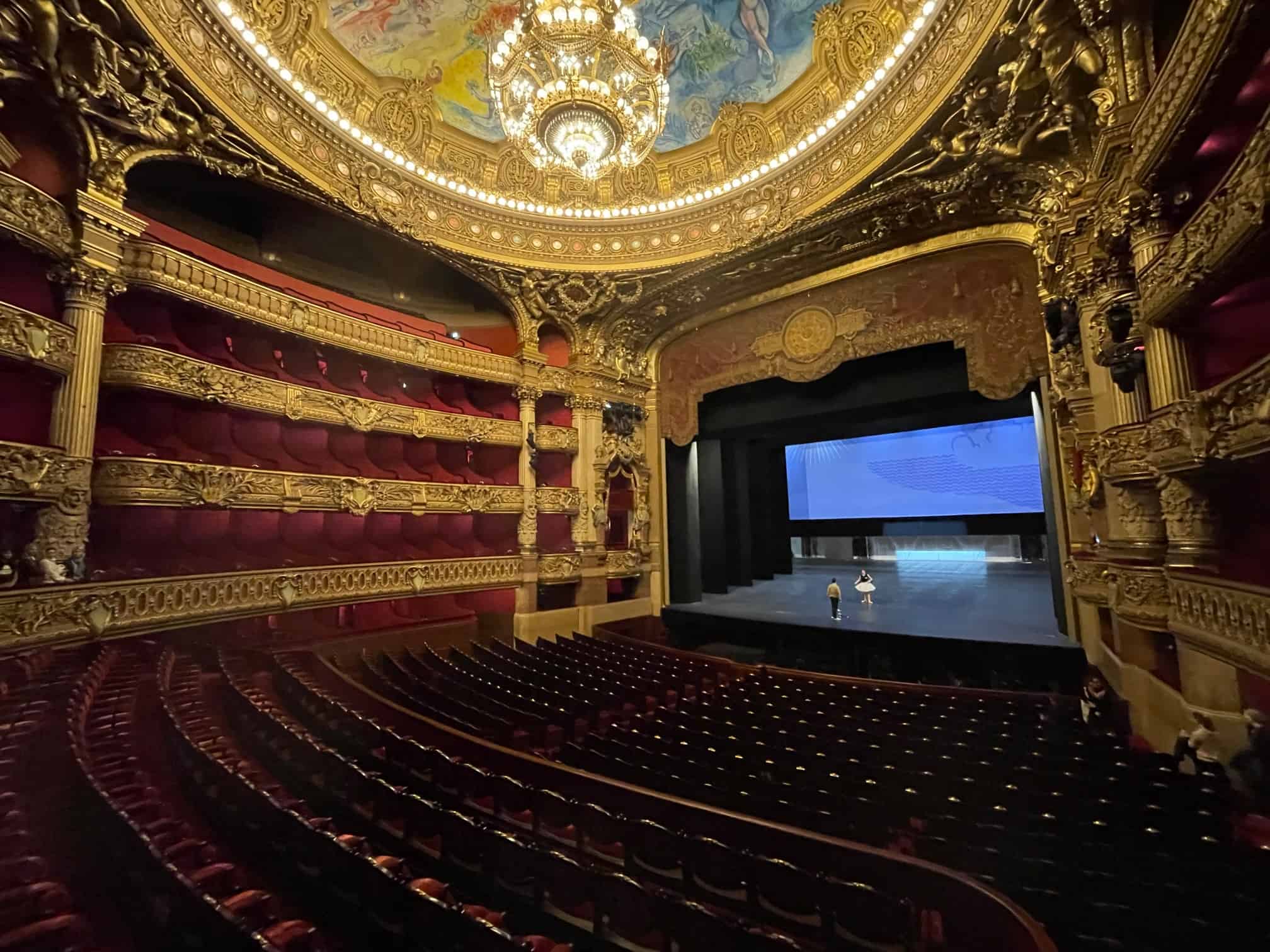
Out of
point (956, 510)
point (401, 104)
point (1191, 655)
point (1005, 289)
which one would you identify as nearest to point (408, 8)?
point (401, 104)

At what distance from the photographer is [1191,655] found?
13.0 feet

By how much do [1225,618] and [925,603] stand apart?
705 cm

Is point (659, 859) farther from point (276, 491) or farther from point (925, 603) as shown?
point (925, 603)

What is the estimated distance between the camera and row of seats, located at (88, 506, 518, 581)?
21.1ft

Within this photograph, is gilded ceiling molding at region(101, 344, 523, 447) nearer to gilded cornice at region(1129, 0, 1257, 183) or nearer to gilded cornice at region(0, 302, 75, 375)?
gilded cornice at region(0, 302, 75, 375)

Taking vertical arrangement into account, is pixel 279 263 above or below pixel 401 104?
below

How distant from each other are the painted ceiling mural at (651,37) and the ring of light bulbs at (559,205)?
0.91m

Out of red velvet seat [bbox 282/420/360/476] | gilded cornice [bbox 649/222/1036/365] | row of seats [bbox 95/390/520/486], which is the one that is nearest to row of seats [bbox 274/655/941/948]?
row of seats [bbox 95/390/520/486]

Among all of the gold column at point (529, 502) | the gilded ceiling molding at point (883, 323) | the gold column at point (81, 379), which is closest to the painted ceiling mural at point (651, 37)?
the gilded ceiling molding at point (883, 323)

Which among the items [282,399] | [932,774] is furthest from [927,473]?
[282,399]

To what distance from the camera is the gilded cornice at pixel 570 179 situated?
6.09 m

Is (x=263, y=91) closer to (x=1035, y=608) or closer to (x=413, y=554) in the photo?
(x=413, y=554)

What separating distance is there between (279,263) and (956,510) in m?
15.5

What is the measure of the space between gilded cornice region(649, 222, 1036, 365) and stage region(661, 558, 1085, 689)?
17.8 feet
